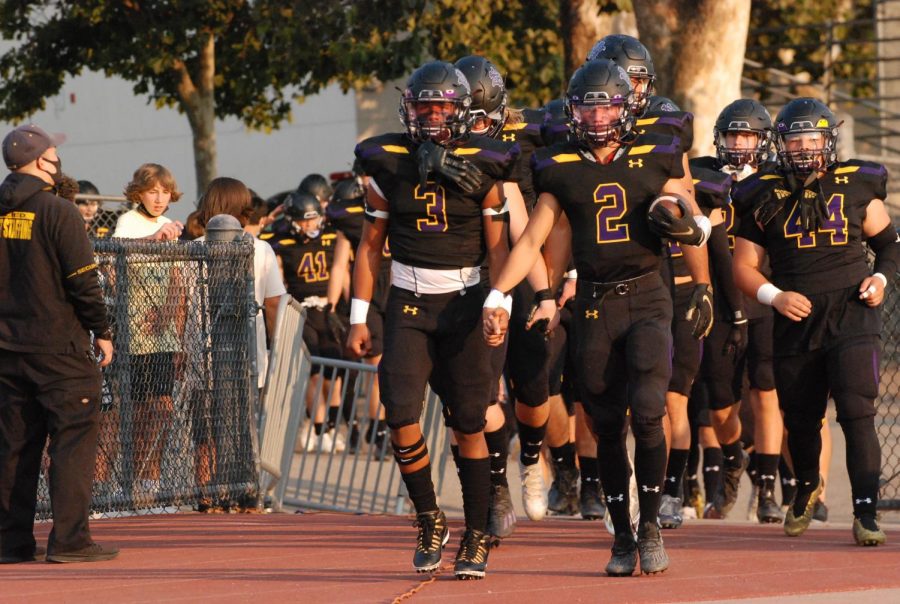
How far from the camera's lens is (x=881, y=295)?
8156 millimetres

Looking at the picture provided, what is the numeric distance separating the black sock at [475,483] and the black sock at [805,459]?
6.17 ft

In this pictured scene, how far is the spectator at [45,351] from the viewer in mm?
7926

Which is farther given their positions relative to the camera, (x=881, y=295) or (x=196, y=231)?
(x=196, y=231)

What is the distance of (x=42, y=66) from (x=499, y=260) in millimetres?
19985

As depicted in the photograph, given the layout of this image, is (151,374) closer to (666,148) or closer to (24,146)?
(24,146)

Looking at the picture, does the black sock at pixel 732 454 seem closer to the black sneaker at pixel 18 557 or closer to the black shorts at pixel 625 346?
the black shorts at pixel 625 346

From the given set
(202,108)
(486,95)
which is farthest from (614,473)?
(202,108)

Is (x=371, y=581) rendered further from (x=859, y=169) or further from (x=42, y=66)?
(x=42, y=66)

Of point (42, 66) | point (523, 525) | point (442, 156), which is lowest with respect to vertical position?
point (523, 525)

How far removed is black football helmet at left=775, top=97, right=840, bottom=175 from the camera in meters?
8.21

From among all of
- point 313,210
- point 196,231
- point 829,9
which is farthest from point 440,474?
point 829,9

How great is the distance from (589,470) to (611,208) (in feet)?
9.72

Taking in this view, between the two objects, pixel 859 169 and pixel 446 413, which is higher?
→ pixel 859 169

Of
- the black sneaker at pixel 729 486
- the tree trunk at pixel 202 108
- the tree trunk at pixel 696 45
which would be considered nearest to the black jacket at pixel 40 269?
the black sneaker at pixel 729 486
